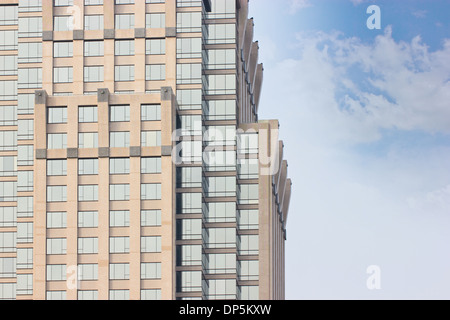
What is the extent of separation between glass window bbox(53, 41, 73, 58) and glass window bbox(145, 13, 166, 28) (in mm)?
9743

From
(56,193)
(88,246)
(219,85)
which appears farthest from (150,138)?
(88,246)

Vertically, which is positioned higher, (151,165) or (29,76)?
(29,76)

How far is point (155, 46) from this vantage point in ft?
417

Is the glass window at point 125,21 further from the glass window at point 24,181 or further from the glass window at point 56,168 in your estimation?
the glass window at point 24,181

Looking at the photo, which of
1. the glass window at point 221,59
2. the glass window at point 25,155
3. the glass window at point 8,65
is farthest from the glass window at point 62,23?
the glass window at point 221,59

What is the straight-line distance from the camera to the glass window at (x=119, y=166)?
393 ft

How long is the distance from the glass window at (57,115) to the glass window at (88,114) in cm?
175

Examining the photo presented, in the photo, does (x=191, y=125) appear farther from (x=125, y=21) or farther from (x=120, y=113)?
(x=125, y=21)

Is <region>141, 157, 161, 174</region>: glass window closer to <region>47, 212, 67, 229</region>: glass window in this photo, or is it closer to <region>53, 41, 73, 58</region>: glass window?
<region>47, 212, 67, 229</region>: glass window

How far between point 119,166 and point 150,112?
7.08 m

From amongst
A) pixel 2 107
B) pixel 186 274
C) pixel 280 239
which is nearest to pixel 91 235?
pixel 186 274

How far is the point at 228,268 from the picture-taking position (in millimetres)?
123062

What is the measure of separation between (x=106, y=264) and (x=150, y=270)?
4.95 meters

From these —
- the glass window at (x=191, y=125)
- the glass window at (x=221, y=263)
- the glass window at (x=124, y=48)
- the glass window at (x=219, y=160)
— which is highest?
the glass window at (x=124, y=48)
